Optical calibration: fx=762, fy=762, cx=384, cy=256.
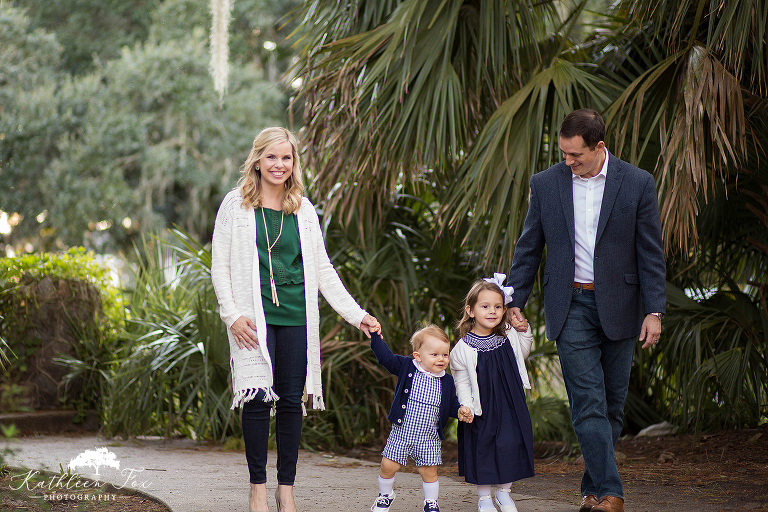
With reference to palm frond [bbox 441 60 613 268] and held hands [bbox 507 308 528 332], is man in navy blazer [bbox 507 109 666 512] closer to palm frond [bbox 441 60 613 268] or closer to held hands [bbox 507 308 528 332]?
held hands [bbox 507 308 528 332]

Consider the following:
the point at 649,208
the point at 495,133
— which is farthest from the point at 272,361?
the point at 495,133

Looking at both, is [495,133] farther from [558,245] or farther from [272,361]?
[272,361]

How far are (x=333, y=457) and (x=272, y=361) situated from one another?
217 cm

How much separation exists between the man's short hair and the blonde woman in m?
1.20

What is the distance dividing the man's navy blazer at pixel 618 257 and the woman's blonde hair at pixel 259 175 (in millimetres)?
1175

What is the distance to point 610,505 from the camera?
3143 mm

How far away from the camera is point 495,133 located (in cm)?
452

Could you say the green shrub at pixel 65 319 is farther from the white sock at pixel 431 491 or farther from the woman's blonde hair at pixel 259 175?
the white sock at pixel 431 491

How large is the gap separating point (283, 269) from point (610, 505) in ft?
5.56

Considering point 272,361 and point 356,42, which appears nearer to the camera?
point 272,361

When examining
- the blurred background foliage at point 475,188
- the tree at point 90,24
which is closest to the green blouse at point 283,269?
the blurred background foliage at point 475,188

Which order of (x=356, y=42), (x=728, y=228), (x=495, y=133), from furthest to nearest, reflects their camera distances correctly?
(x=728, y=228) < (x=356, y=42) < (x=495, y=133)

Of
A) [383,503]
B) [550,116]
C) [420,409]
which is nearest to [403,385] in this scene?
[420,409]
